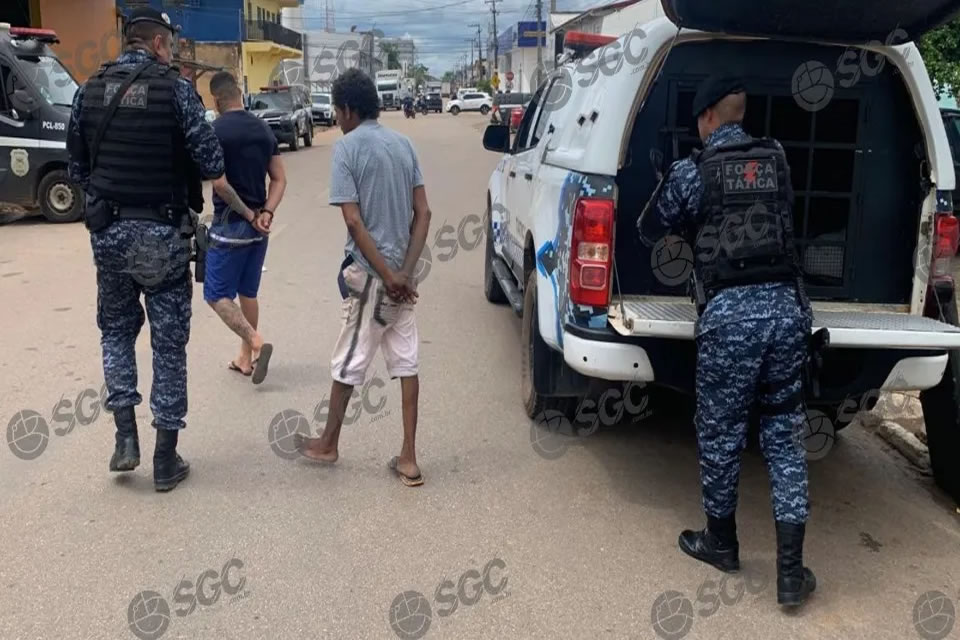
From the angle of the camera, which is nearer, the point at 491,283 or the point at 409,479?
the point at 409,479

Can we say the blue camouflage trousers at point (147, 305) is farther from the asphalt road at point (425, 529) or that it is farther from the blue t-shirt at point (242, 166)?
the blue t-shirt at point (242, 166)

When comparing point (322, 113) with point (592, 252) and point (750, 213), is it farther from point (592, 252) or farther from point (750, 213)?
point (750, 213)

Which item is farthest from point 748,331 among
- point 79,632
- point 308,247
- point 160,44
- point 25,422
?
point 308,247

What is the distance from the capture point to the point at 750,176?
3307 mm

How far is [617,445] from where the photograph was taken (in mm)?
4941

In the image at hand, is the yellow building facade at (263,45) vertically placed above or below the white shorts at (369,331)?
above

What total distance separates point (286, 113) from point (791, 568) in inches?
1040

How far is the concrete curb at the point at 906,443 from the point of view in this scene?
15.6 feet

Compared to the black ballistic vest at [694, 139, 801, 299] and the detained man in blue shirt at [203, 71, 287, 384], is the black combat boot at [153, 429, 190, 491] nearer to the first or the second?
the detained man in blue shirt at [203, 71, 287, 384]

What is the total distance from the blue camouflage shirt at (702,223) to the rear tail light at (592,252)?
259 mm

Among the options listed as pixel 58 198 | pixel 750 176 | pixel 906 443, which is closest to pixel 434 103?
pixel 58 198

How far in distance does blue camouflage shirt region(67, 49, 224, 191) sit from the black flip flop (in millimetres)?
1649

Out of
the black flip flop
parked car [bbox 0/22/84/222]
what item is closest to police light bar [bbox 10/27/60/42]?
parked car [bbox 0/22/84/222]

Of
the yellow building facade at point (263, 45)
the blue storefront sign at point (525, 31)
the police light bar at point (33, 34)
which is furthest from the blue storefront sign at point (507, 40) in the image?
the police light bar at point (33, 34)
